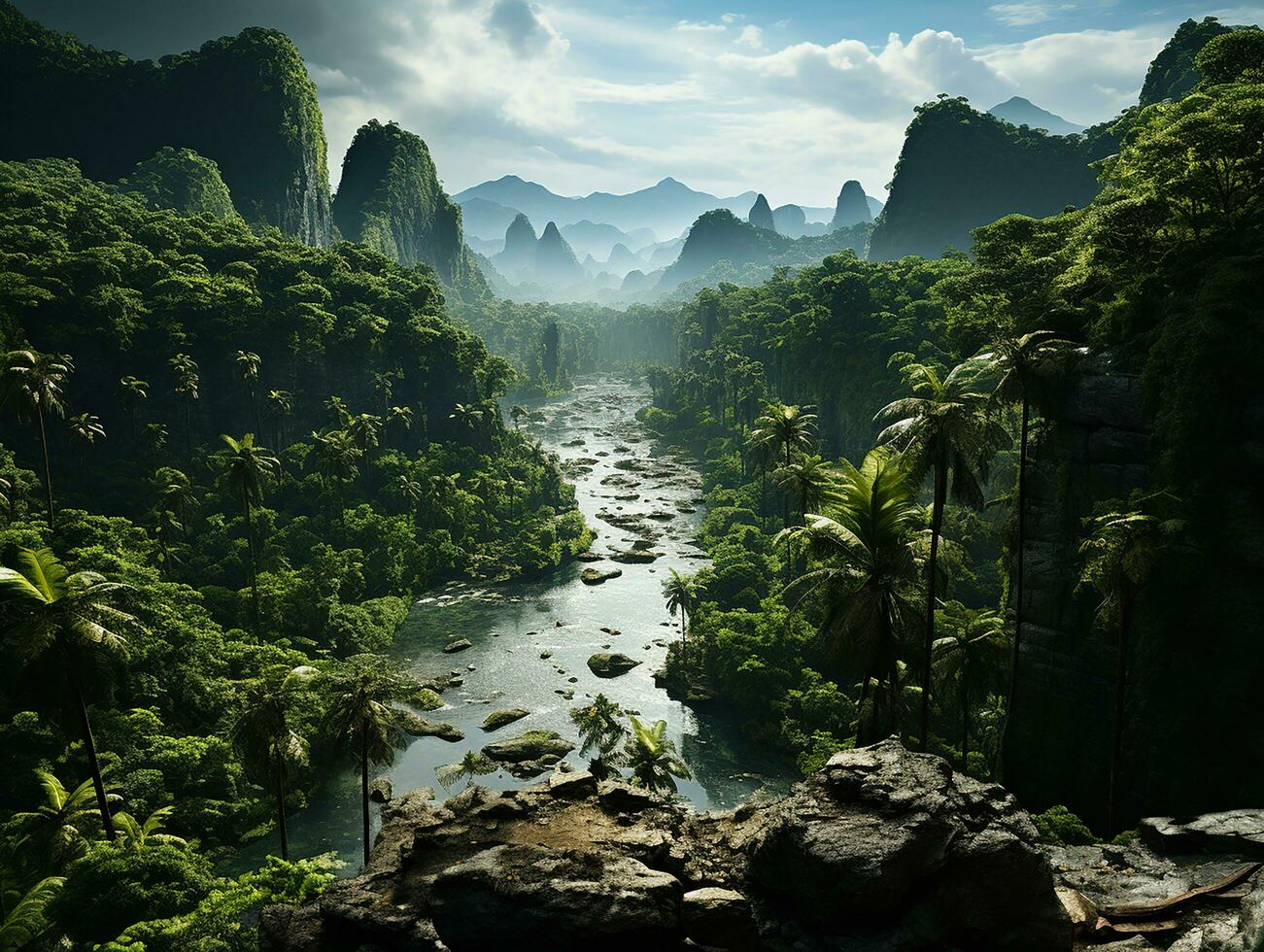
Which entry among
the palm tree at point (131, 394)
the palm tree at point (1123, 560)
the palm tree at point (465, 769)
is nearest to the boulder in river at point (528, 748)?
the palm tree at point (465, 769)

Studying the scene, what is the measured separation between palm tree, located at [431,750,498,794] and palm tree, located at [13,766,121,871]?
17844 mm

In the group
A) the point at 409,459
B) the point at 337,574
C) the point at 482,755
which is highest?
the point at 409,459

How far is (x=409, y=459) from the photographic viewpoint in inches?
3885

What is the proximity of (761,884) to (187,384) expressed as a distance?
259 feet

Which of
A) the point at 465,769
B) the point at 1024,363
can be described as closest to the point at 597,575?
the point at 465,769

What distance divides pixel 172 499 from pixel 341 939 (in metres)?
58.2

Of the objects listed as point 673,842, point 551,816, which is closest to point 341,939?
point 551,816

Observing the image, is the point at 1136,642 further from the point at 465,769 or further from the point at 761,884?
the point at 465,769

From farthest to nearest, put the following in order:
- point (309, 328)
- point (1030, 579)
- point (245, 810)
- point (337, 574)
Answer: point (309, 328) < point (337, 574) < point (245, 810) < point (1030, 579)

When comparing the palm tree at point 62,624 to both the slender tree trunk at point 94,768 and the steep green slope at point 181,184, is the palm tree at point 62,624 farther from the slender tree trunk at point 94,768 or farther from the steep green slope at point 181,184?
the steep green slope at point 181,184

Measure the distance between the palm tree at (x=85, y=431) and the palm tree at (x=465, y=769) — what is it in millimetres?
44478

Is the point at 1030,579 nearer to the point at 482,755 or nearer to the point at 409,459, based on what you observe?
the point at 482,755

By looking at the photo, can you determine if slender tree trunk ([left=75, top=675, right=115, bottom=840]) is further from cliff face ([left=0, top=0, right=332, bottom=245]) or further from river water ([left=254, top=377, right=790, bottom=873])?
cliff face ([left=0, top=0, right=332, bottom=245])

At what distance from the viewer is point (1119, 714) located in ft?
86.6
